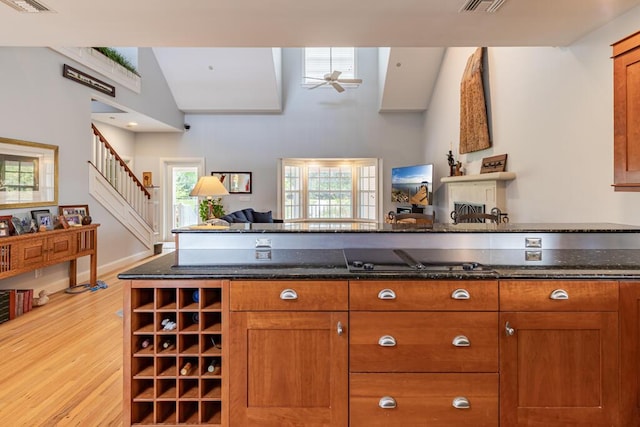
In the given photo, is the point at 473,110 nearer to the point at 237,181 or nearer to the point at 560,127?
the point at 560,127

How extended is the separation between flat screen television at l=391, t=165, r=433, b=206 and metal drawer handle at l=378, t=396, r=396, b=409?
5.17 m

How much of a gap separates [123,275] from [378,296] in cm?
120

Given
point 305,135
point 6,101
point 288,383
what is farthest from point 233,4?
point 305,135

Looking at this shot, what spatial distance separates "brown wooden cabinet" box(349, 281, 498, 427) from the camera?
63.2 inches

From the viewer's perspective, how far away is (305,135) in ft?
25.3

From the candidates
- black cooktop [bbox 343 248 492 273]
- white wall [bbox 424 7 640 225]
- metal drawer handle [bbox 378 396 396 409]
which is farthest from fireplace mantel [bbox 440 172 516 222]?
metal drawer handle [bbox 378 396 396 409]

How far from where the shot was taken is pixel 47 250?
12.0 ft

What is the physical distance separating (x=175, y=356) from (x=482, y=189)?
442 cm

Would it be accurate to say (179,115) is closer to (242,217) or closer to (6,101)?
(242,217)

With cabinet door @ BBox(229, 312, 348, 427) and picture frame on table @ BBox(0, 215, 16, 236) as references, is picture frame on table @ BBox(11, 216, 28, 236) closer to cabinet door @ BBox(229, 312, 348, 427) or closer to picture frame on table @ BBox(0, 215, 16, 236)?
picture frame on table @ BBox(0, 215, 16, 236)

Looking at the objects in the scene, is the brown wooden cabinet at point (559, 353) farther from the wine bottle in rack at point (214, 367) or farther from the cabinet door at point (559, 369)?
the wine bottle in rack at point (214, 367)

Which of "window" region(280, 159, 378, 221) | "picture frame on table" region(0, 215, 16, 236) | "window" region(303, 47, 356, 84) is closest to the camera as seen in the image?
"picture frame on table" region(0, 215, 16, 236)

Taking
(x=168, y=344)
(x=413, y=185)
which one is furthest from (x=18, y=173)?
(x=413, y=185)

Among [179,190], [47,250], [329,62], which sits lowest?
[47,250]
